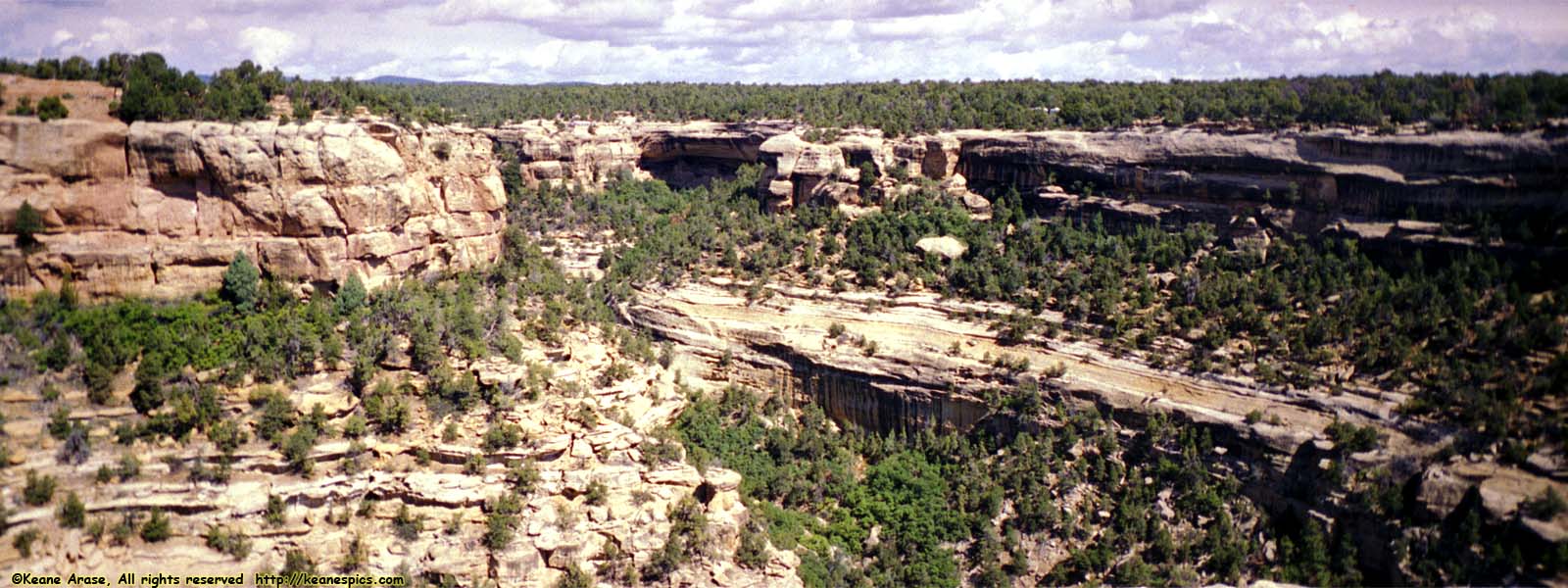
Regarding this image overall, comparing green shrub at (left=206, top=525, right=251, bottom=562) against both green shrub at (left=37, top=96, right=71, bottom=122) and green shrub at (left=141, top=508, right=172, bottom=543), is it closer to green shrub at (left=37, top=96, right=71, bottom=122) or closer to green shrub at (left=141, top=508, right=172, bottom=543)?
green shrub at (left=141, top=508, right=172, bottom=543)

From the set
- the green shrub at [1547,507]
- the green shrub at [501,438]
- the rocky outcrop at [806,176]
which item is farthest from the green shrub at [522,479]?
the green shrub at [1547,507]

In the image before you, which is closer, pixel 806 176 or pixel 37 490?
pixel 37 490

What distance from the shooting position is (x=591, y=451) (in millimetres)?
40344

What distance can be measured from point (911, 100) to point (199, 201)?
1670 inches

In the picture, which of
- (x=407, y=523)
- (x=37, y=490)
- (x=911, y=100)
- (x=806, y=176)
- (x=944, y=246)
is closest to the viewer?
(x=37, y=490)

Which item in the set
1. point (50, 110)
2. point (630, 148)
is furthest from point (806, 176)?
point (50, 110)

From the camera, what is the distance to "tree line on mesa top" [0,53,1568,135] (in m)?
41.9

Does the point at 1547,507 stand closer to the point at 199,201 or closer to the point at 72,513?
the point at 72,513

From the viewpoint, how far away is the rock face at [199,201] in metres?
37.0

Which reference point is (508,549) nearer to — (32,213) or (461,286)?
(461,286)

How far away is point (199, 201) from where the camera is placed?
129 feet

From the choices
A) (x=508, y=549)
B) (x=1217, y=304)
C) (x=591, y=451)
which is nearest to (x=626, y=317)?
(x=591, y=451)

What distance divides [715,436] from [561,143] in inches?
1087

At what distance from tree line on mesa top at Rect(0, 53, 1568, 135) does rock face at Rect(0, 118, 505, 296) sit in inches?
77.2
